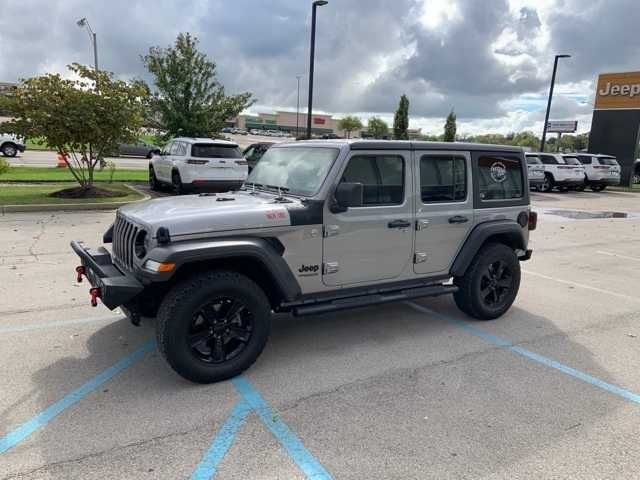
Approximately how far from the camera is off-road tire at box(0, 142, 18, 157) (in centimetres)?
2531

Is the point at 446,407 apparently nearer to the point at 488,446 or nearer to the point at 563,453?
the point at 488,446

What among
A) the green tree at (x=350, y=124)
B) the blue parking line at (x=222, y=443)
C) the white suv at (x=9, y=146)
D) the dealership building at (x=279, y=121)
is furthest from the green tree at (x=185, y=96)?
the dealership building at (x=279, y=121)

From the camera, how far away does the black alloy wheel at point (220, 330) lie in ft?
11.6

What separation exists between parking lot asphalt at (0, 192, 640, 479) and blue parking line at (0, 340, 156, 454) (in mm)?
14

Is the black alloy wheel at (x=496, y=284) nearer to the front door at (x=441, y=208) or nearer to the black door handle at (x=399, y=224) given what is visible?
the front door at (x=441, y=208)

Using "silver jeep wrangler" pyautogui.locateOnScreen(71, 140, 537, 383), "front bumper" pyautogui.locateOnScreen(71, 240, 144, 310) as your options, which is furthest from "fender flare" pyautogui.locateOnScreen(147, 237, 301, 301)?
"front bumper" pyautogui.locateOnScreen(71, 240, 144, 310)

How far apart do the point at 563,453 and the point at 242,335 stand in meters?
2.27

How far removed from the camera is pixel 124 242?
A: 3852 mm

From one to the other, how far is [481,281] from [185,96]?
1598 cm

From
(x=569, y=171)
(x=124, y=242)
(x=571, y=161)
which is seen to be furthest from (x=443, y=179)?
(x=571, y=161)

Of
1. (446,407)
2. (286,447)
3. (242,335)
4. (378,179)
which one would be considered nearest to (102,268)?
(242,335)

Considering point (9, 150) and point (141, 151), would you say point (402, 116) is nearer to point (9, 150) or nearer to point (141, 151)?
point (141, 151)

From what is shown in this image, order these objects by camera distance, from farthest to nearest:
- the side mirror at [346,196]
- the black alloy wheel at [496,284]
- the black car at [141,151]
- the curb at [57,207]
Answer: the black car at [141,151], the curb at [57,207], the black alloy wheel at [496,284], the side mirror at [346,196]

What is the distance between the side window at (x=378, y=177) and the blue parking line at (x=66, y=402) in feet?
7.50
